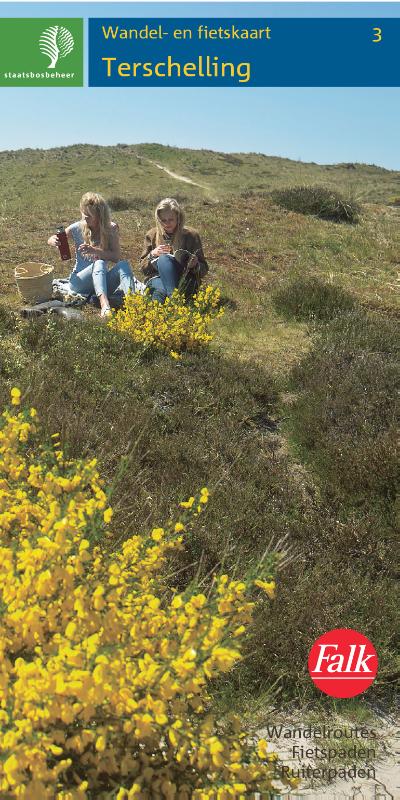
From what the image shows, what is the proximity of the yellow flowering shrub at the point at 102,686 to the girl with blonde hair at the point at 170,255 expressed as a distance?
555 centimetres

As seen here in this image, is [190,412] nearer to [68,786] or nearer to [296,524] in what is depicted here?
[296,524]

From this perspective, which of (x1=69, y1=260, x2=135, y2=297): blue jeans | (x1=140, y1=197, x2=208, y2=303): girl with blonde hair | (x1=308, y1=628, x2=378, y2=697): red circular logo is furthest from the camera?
(x1=69, y1=260, x2=135, y2=297): blue jeans

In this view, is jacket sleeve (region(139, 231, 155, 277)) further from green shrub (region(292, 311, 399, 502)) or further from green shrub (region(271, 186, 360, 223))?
green shrub (region(271, 186, 360, 223))

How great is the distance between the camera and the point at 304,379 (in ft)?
19.7

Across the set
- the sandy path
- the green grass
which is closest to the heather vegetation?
the green grass

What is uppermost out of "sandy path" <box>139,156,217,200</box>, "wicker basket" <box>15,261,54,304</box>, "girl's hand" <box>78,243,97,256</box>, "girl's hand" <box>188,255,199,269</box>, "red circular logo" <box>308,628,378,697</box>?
"sandy path" <box>139,156,217,200</box>

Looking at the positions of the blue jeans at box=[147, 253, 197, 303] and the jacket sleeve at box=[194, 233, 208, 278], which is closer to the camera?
the blue jeans at box=[147, 253, 197, 303]

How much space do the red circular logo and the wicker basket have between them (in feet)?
18.8

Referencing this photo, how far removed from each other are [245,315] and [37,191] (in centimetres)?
3160

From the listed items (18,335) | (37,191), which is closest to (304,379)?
(18,335)

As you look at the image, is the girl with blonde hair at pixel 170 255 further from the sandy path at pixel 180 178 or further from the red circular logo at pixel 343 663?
the sandy path at pixel 180 178

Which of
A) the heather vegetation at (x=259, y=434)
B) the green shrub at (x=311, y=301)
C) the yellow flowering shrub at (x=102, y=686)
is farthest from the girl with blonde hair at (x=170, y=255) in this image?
the yellow flowering shrub at (x=102, y=686)

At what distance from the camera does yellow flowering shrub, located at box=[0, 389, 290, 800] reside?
1524 millimetres

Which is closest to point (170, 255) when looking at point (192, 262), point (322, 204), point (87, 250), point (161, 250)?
point (161, 250)
